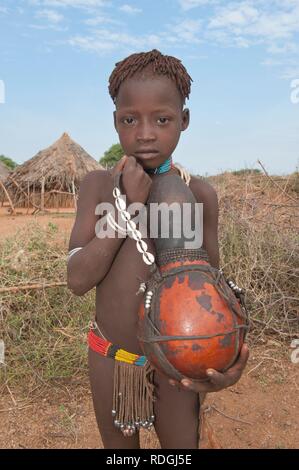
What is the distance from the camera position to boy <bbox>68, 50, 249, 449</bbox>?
1366 mm

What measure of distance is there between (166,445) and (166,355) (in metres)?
0.56

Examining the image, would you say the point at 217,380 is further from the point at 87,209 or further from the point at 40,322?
the point at 40,322

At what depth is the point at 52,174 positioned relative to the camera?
1723 centimetres

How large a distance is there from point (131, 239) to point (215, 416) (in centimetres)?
224

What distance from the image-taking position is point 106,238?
4.45ft

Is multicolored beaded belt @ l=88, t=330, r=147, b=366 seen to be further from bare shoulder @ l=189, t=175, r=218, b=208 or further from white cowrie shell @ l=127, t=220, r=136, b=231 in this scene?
bare shoulder @ l=189, t=175, r=218, b=208

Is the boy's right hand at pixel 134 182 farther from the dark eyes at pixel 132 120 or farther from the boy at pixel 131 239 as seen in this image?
the dark eyes at pixel 132 120

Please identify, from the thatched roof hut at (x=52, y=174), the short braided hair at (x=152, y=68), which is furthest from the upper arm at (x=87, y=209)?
the thatched roof hut at (x=52, y=174)

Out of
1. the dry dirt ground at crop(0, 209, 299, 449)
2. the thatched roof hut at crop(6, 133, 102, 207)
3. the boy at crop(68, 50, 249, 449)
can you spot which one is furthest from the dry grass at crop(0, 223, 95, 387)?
the thatched roof hut at crop(6, 133, 102, 207)

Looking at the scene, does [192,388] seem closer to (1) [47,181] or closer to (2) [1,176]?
(1) [47,181]

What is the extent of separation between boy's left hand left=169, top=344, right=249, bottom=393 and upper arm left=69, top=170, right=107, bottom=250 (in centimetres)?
57

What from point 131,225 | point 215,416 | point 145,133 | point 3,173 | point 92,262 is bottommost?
point 215,416

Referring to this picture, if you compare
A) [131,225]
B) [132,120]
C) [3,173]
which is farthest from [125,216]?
[3,173]
